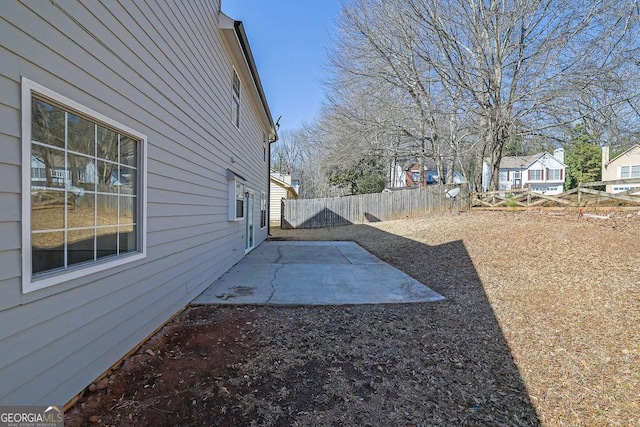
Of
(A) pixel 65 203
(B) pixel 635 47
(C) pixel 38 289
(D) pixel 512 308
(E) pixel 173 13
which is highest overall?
(B) pixel 635 47

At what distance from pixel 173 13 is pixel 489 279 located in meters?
6.35

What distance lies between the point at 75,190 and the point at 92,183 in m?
0.22

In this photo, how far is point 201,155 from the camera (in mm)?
5188

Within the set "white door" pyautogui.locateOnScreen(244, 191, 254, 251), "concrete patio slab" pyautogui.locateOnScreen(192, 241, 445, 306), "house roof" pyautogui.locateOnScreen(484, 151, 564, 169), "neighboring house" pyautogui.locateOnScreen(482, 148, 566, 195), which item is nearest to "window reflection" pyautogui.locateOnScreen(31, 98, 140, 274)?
"concrete patio slab" pyautogui.locateOnScreen(192, 241, 445, 306)

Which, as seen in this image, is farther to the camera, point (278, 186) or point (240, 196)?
point (278, 186)

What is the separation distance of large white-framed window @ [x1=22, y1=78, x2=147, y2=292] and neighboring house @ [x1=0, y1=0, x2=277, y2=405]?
0.01 m

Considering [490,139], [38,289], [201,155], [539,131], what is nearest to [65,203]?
[38,289]

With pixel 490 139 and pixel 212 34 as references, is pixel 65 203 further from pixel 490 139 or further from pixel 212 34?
pixel 490 139

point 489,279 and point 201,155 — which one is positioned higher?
point 201,155

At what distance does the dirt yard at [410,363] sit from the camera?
2301 mm

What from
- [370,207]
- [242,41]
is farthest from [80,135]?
[370,207]

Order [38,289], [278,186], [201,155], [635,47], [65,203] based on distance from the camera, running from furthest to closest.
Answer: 1. [278,186]
2. [635,47]
3. [201,155]
4. [65,203]
5. [38,289]

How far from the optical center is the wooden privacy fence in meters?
16.8

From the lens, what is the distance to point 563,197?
11.3m
